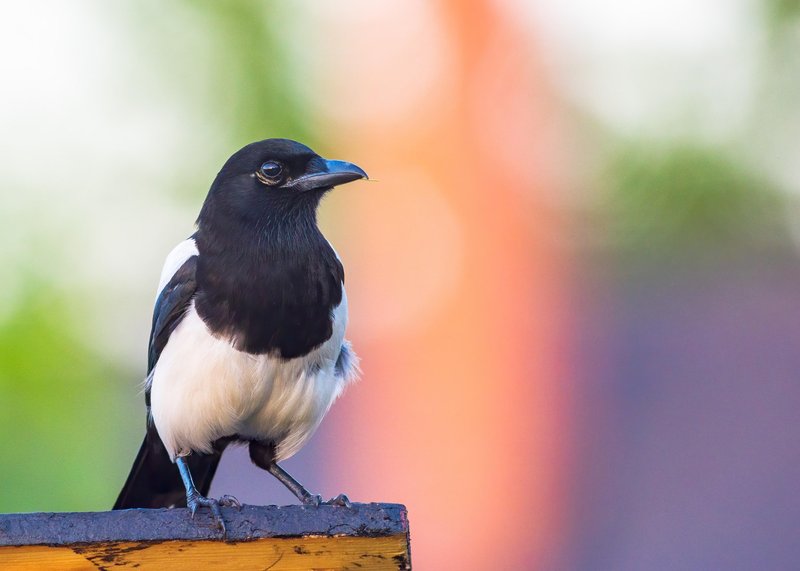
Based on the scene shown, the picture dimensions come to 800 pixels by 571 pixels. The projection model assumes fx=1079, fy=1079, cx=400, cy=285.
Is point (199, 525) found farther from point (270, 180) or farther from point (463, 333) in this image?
point (463, 333)

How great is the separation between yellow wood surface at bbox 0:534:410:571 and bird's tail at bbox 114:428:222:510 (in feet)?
3.34

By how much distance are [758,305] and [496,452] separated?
250 centimetres

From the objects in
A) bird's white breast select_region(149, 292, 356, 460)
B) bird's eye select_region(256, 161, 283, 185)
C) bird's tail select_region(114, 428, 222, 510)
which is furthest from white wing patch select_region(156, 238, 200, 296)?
bird's tail select_region(114, 428, 222, 510)

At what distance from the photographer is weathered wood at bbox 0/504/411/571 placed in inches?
80.2

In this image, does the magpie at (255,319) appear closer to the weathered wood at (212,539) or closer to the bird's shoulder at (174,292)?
the bird's shoulder at (174,292)

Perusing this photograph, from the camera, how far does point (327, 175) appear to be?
288cm

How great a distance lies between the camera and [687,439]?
7812 mm

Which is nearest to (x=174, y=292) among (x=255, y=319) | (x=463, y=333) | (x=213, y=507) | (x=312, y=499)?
(x=255, y=319)

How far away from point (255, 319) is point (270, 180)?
45 centimetres

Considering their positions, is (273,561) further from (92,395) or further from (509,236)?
(509,236)

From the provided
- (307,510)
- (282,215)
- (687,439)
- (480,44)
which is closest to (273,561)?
(307,510)

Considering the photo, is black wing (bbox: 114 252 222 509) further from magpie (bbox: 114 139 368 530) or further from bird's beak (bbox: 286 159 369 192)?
bird's beak (bbox: 286 159 369 192)

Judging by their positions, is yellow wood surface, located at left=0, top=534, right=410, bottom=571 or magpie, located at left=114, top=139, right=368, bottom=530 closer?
yellow wood surface, located at left=0, top=534, right=410, bottom=571

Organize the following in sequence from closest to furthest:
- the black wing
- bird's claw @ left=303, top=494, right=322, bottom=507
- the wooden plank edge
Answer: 1. the wooden plank edge
2. bird's claw @ left=303, top=494, right=322, bottom=507
3. the black wing
